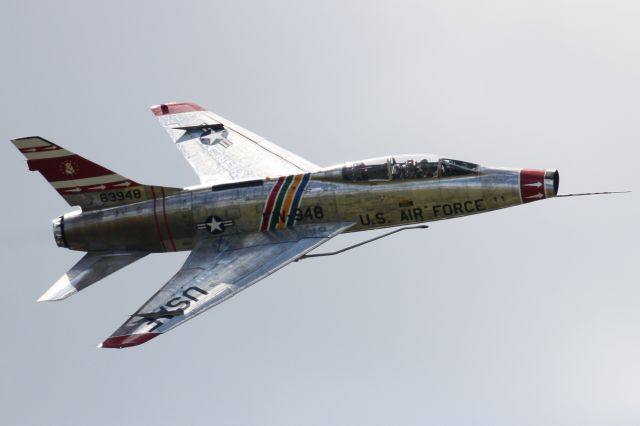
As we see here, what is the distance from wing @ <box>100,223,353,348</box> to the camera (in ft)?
117

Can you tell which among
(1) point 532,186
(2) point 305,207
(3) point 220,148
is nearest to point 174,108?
(3) point 220,148

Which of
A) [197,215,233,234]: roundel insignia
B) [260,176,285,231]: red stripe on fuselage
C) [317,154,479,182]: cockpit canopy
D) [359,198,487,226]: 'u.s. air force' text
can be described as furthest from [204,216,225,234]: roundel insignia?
[359,198,487,226]: 'u.s. air force' text

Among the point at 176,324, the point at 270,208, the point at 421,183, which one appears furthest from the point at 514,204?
the point at 176,324

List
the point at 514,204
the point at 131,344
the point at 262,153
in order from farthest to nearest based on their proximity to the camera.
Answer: the point at 262,153 < the point at 514,204 < the point at 131,344

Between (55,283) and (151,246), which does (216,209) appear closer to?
(151,246)

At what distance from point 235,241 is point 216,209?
1.00 metres

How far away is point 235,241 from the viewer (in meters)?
39.5

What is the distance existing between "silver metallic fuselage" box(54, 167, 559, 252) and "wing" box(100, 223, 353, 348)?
36 cm

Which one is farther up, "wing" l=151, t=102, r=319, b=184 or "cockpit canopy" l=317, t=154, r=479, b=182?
"wing" l=151, t=102, r=319, b=184

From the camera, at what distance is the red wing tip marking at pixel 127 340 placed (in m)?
35.2

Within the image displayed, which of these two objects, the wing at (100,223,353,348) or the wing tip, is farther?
the wing tip

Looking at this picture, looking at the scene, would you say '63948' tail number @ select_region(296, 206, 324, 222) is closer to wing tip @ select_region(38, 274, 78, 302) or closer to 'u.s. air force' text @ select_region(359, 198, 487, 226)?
'u.s. air force' text @ select_region(359, 198, 487, 226)

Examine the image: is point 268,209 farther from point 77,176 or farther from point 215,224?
point 77,176

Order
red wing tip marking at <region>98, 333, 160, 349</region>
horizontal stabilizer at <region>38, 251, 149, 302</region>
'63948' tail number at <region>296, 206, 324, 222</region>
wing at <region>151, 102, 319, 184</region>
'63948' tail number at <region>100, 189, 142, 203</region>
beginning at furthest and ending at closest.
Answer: wing at <region>151, 102, 319, 184</region>, '63948' tail number at <region>100, 189, 142, 203</region>, horizontal stabilizer at <region>38, 251, 149, 302</region>, '63948' tail number at <region>296, 206, 324, 222</region>, red wing tip marking at <region>98, 333, 160, 349</region>
